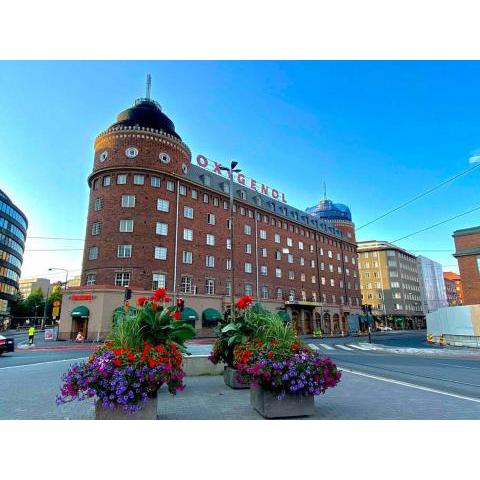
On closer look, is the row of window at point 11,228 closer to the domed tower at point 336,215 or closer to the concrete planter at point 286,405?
the domed tower at point 336,215

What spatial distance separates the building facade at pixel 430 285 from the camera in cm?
10421

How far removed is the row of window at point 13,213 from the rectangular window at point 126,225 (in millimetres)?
49956

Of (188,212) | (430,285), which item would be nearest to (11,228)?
(188,212)

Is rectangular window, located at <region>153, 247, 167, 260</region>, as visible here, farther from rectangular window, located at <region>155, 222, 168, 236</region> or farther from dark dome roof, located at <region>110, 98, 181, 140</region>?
dark dome roof, located at <region>110, 98, 181, 140</region>

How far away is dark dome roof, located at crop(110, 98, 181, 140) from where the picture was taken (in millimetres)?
39469

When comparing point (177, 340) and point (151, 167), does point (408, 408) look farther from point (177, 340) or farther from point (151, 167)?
point (151, 167)

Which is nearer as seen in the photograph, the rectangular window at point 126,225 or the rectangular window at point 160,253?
the rectangular window at point 126,225

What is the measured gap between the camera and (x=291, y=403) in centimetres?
585

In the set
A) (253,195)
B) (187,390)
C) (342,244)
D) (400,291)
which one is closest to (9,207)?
(253,195)

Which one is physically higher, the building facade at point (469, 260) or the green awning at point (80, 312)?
the building facade at point (469, 260)

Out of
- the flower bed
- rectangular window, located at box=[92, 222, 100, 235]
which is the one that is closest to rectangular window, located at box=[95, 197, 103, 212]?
rectangular window, located at box=[92, 222, 100, 235]

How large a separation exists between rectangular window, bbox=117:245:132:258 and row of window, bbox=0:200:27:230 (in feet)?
167

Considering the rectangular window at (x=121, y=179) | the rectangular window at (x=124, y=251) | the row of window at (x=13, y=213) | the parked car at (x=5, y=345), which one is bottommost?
the parked car at (x=5, y=345)

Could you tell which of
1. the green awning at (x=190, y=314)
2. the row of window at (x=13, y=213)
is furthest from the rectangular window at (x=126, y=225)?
the row of window at (x=13, y=213)
